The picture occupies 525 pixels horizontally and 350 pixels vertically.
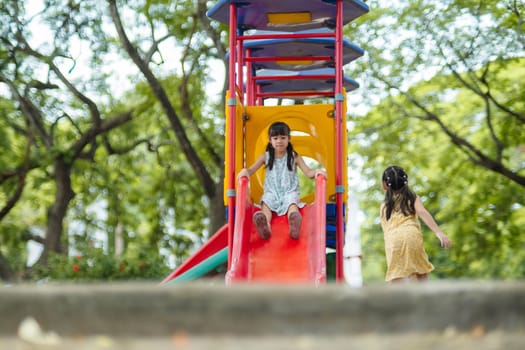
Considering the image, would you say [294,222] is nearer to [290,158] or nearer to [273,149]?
[290,158]

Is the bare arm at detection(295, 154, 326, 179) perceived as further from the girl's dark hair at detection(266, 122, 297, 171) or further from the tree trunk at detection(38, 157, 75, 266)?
the tree trunk at detection(38, 157, 75, 266)

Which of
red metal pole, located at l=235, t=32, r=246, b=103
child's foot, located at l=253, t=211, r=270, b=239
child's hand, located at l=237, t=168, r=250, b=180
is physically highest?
red metal pole, located at l=235, t=32, r=246, b=103

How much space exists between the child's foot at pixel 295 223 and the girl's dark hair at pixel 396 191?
77 cm

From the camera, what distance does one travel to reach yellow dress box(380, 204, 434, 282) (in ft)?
20.1

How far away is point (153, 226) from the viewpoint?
55.3 feet

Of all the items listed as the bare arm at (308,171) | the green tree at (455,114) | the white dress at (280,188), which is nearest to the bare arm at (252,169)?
the white dress at (280,188)

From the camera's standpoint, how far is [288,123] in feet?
26.6

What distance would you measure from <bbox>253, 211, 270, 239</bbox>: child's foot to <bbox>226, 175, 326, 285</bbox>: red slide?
0.11 meters

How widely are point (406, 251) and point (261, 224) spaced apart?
1.26 meters

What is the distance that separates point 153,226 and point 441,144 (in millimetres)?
6363

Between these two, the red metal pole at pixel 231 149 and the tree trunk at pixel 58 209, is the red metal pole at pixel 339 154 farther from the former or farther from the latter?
the tree trunk at pixel 58 209

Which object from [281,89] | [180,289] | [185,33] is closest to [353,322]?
[180,289]

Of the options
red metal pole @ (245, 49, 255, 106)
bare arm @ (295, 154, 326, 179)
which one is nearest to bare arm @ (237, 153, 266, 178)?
bare arm @ (295, 154, 326, 179)

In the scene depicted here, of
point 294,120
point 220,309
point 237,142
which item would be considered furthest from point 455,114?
point 220,309
